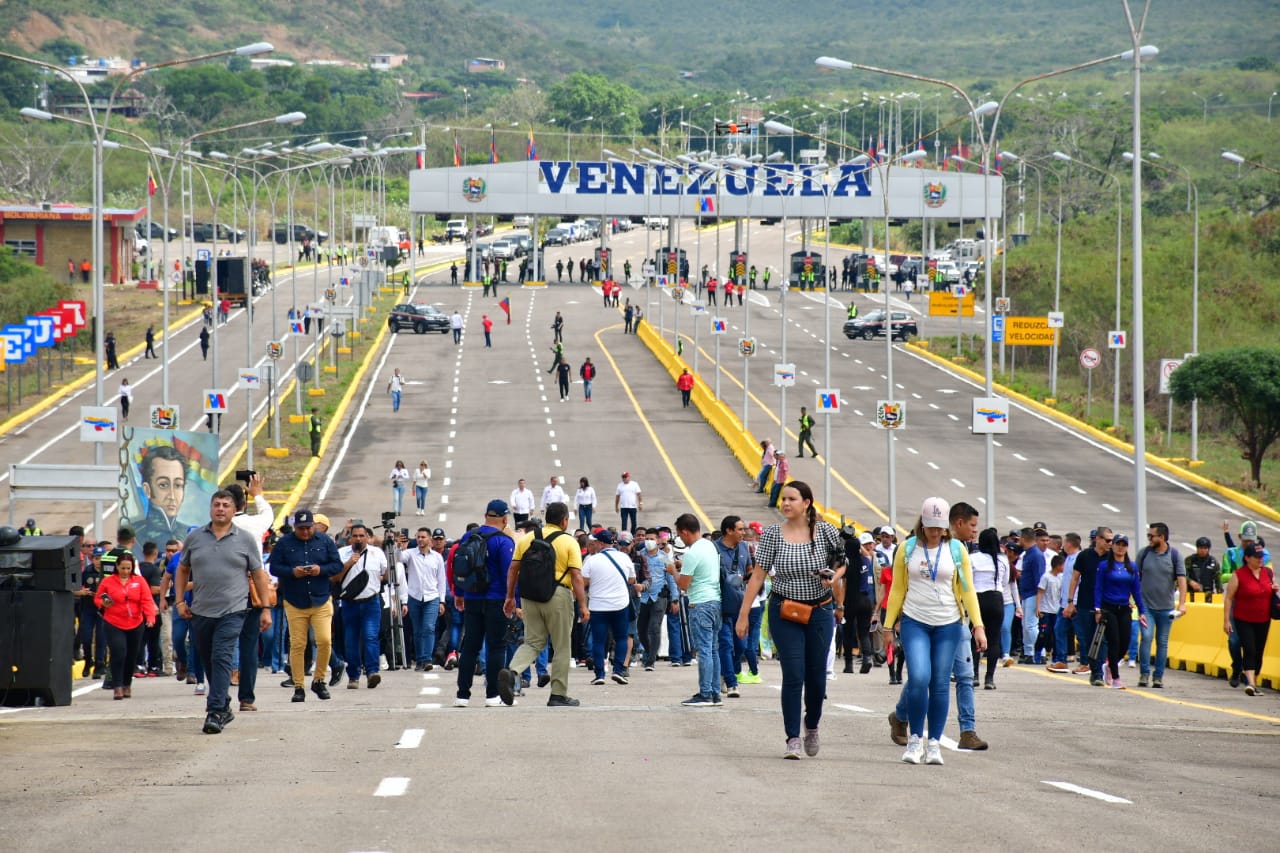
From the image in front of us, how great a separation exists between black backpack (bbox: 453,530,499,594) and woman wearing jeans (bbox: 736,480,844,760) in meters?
3.61

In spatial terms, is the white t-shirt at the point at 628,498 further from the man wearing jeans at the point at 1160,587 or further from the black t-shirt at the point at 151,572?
the man wearing jeans at the point at 1160,587

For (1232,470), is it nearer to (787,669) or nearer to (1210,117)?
(787,669)

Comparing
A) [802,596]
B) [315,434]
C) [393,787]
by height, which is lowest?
[315,434]

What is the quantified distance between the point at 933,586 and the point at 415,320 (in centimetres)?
6952

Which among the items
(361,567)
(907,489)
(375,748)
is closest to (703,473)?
(907,489)

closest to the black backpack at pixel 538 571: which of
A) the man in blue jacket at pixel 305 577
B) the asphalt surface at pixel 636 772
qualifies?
the asphalt surface at pixel 636 772

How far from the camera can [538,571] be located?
15.2 m

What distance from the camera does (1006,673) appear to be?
69.5 feet

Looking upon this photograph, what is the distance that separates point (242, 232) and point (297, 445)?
91.8 m

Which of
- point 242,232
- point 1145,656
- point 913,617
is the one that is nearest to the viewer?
point 913,617

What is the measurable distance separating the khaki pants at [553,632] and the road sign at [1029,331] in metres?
45.7

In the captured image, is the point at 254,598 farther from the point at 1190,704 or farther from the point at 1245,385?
the point at 1245,385

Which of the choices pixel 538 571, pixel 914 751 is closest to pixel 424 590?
pixel 538 571

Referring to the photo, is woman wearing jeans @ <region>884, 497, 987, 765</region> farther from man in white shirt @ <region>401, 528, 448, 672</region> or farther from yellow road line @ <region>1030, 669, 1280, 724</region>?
man in white shirt @ <region>401, 528, 448, 672</region>
